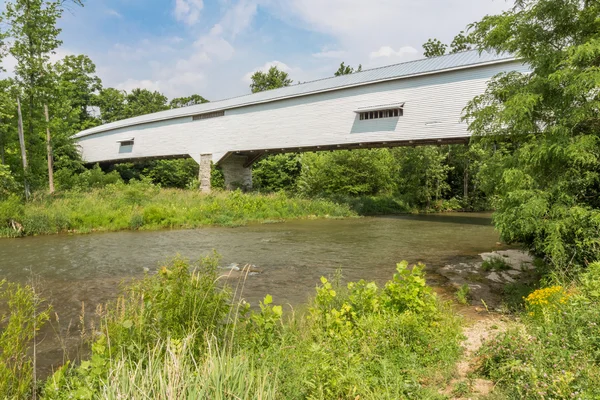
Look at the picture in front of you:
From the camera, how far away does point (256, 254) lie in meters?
10.3

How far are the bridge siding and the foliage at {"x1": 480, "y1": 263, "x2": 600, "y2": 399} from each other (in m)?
11.7

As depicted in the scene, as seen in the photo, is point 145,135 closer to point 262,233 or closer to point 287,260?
point 262,233

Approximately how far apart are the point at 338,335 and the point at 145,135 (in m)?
27.0

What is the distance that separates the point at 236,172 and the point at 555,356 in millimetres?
22603

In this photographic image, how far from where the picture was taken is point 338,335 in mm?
3586

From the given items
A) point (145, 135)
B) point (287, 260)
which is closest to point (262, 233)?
point (287, 260)

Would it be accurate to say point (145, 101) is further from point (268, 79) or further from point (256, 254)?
point (256, 254)

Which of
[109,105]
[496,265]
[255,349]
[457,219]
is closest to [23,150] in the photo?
[255,349]

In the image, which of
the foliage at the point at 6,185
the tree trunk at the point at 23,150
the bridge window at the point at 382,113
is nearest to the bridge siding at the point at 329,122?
the bridge window at the point at 382,113

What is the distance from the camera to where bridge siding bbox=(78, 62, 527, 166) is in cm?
1454

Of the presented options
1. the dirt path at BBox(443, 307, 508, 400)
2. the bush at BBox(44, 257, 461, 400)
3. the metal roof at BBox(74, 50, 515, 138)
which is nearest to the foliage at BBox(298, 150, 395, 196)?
the metal roof at BBox(74, 50, 515, 138)

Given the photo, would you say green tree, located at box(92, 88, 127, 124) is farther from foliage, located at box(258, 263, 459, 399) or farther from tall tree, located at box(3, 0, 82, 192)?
foliage, located at box(258, 263, 459, 399)

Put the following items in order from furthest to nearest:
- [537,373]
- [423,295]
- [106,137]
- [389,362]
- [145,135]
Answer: [106,137]
[145,135]
[423,295]
[389,362]
[537,373]

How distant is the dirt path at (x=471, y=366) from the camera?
2887 millimetres
